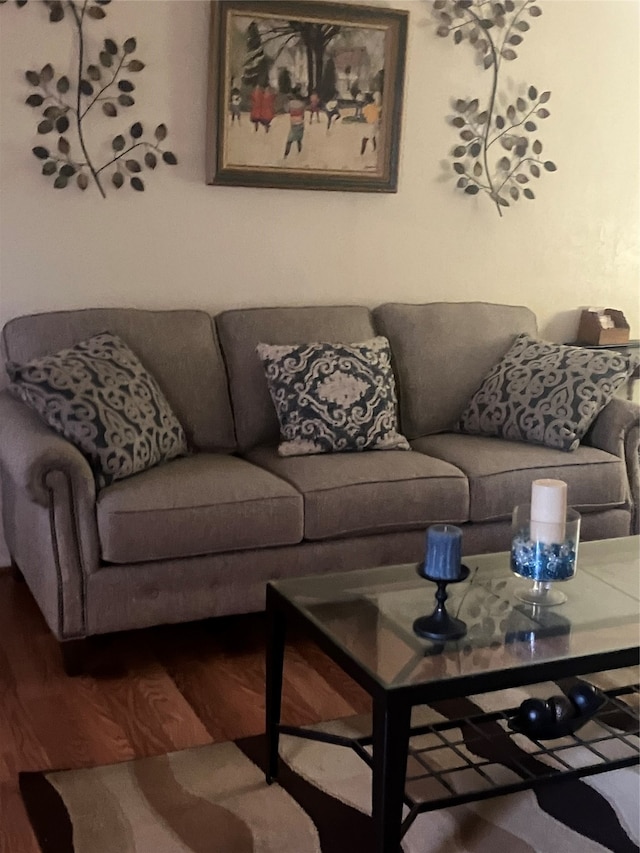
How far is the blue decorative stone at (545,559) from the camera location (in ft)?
6.54

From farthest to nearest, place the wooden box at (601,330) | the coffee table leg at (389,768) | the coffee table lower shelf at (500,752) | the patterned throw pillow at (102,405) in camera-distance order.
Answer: the wooden box at (601,330) → the patterned throw pillow at (102,405) → the coffee table lower shelf at (500,752) → the coffee table leg at (389,768)

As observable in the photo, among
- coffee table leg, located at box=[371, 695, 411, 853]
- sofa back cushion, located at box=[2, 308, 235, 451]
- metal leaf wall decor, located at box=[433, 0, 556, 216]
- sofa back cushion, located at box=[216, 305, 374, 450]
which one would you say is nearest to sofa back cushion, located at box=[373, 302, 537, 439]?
sofa back cushion, located at box=[216, 305, 374, 450]

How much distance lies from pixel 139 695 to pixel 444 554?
102 cm

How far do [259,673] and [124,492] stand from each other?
0.61 meters

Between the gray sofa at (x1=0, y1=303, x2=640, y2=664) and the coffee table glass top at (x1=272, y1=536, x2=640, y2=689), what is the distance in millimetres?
525

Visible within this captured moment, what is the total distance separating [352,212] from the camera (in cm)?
350

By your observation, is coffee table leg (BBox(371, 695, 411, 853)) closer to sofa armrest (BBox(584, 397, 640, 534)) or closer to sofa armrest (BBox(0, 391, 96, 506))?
sofa armrest (BBox(0, 391, 96, 506))

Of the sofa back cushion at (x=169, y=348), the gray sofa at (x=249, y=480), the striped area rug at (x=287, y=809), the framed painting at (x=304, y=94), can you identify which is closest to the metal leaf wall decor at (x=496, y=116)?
the framed painting at (x=304, y=94)

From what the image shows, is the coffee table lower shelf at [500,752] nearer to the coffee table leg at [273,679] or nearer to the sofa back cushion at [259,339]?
the coffee table leg at [273,679]

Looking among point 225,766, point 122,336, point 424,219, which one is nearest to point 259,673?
point 225,766

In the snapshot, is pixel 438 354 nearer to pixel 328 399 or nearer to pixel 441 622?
pixel 328 399

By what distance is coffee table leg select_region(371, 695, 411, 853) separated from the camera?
5.28 feet

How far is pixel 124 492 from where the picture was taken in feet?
8.16

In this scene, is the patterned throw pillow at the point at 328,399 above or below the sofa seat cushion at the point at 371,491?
above
